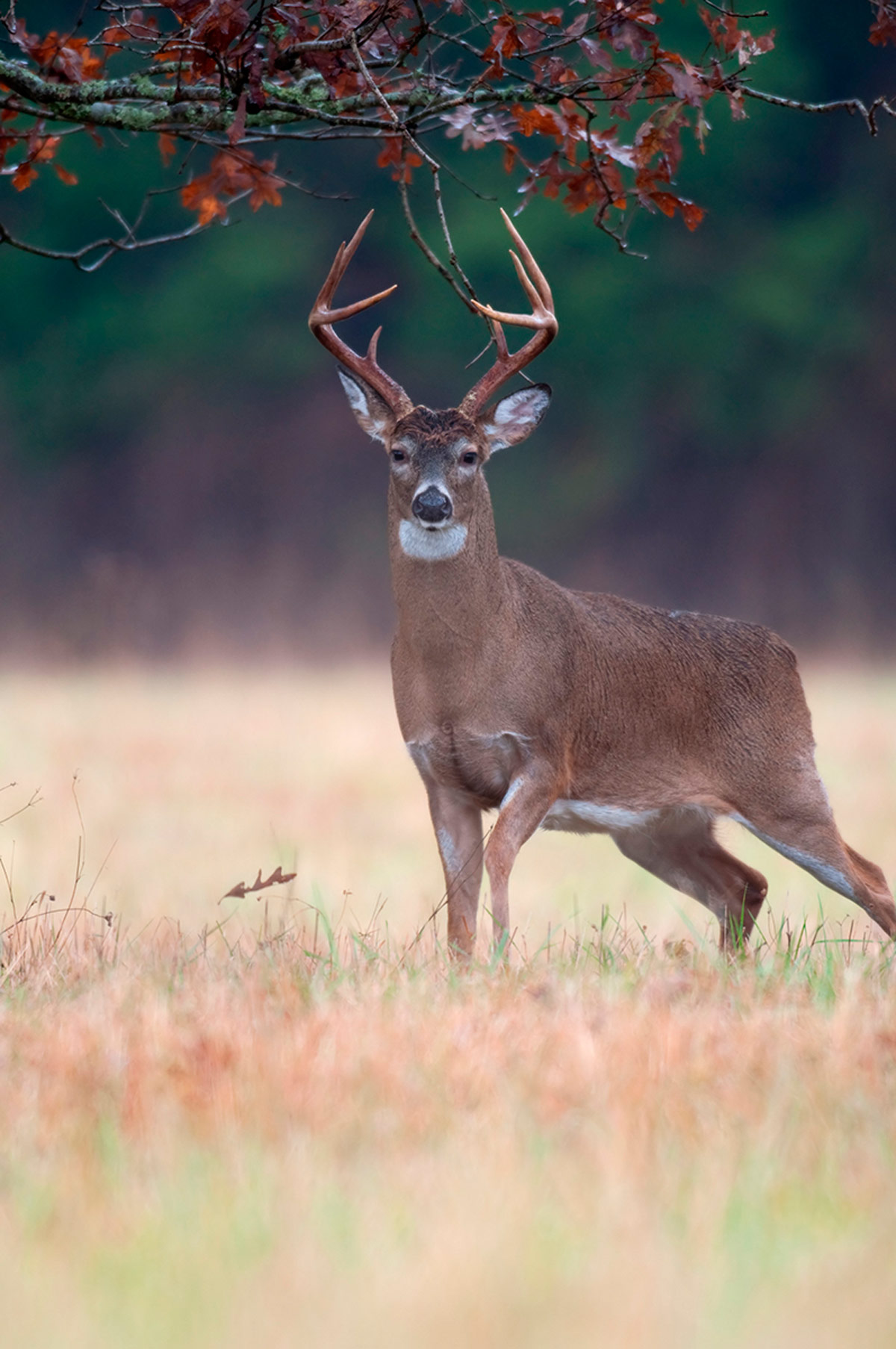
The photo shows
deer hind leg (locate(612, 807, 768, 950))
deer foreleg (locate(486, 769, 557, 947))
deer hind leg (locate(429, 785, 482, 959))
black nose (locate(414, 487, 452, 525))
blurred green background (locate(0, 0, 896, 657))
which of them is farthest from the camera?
blurred green background (locate(0, 0, 896, 657))

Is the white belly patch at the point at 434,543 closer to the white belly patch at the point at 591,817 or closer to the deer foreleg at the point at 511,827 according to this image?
the deer foreleg at the point at 511,827

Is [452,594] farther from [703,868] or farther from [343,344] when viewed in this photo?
[703,868]

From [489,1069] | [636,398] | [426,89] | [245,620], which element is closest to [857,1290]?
[489,1069]

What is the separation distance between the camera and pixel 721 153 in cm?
2186

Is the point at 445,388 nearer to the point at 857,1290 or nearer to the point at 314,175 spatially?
the point at 314,175

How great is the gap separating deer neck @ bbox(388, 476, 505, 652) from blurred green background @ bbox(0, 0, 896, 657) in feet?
50.7

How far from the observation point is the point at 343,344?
5.72 meters

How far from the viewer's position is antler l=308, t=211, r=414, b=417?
5.45 meters

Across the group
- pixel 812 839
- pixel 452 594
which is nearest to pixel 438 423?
pixel 452 594

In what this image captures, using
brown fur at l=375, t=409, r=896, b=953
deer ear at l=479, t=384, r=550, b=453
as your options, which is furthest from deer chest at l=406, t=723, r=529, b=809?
deer ear at l=479, t=384, r=550, b=453

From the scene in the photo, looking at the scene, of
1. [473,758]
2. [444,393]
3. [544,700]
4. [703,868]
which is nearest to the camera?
[473,758]

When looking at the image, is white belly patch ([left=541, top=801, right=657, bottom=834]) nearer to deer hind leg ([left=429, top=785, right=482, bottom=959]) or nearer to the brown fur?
the brown fur

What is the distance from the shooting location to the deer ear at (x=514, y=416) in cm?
584

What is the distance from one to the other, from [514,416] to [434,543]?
0.58 meters
